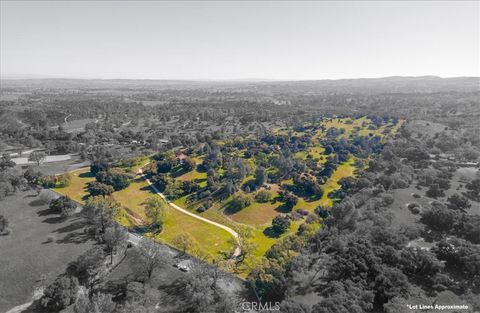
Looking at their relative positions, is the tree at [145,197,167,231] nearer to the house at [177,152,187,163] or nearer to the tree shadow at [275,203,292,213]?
the tree shadow at [275,203,292,213]

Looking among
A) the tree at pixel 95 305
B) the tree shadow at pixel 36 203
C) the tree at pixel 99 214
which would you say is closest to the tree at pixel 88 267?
the tree at pixel 95 305

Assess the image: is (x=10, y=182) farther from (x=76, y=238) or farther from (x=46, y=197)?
(x=76, y=238)

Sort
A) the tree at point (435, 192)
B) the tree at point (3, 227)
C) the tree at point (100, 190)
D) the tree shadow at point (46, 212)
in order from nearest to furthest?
the tree at point (3, 227) < the tree shadow at point (46, 212) < the tree at point (435, 192) < the tree at point (100, 190)

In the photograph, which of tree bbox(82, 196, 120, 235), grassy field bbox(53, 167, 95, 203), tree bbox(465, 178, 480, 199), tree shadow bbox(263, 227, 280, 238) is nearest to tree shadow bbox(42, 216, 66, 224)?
tree bbox(82, 196, 120, 235)

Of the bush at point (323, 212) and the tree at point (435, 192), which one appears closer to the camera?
the bush at point (323, 212)

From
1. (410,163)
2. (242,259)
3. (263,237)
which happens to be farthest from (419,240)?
(410,163)

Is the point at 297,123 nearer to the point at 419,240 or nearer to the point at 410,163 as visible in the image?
the point at 410,163

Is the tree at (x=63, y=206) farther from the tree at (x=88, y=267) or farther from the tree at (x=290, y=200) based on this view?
the tree at (x=290, y=200)
